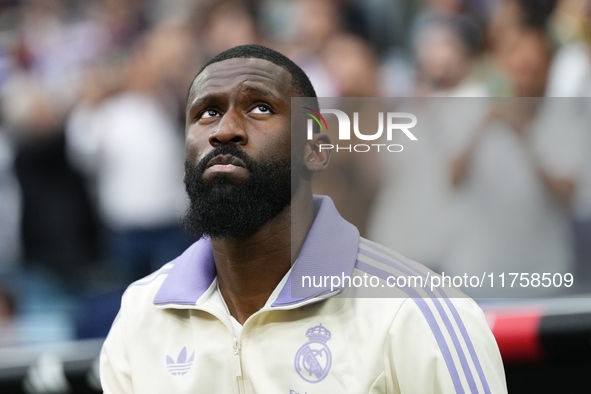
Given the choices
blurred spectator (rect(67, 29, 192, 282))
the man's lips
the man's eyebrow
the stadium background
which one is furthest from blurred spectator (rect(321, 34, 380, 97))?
the man's lips

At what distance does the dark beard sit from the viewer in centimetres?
186

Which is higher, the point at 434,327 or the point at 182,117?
the point at 182,117

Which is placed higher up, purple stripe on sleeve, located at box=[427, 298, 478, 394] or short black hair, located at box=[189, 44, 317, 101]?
short black hair, located at box=[189, 44, 317, 101]

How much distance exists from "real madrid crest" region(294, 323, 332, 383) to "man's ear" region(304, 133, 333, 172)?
21.1 inches

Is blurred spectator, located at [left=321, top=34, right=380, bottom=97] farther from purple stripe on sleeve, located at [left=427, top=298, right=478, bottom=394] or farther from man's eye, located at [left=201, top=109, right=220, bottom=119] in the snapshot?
purple stripe on sleeve, located at [left=427, top=298, right=478, bottom=394]

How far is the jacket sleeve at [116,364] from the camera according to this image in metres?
2.05

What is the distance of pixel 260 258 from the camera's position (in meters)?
1.98

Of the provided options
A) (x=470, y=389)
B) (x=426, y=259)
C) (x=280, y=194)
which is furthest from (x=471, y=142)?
(x=470, y=389)

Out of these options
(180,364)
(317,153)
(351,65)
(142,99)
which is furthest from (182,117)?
(180,364)

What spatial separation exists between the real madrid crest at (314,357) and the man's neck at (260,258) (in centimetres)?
23

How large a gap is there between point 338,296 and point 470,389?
1.45ft

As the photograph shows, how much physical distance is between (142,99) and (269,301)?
2985 millimetres

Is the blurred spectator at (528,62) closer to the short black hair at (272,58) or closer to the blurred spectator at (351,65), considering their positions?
the blurred spectator at (351,65)

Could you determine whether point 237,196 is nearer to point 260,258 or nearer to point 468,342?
point 260,258
